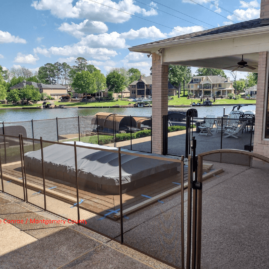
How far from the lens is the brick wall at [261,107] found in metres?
9.44

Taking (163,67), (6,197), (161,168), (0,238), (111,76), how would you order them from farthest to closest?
(111,76) < (163,67) < (6,197) < (0,238) < (161,168)

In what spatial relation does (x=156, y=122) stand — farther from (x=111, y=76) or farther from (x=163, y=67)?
(x=111, y=76)

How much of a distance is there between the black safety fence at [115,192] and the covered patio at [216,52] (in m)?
5.08

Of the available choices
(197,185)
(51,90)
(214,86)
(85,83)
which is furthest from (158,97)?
(51,90)

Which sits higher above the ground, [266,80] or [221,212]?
[266,80]

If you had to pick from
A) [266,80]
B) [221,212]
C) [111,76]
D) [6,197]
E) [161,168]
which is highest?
[111,76]

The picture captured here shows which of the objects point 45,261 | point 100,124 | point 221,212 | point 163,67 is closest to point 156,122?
point 163,67

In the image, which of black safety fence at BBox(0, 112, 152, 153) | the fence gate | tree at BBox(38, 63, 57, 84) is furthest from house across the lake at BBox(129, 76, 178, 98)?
the fence gate

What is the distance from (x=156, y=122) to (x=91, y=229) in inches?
287

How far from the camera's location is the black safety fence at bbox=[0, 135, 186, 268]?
13.4 feet

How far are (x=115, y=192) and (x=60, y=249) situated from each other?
4.27 ft

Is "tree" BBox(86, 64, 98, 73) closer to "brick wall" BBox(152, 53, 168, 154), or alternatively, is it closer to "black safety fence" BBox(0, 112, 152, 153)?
"black safety fence" BBox(0, 112, 152, 153)

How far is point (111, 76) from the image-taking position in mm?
128750

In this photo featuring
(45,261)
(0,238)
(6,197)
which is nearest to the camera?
(45,261)
